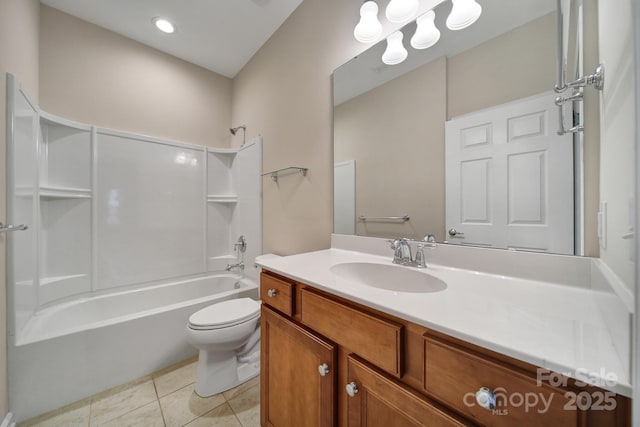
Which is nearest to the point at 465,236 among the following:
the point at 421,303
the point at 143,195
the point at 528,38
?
the point at 421,303

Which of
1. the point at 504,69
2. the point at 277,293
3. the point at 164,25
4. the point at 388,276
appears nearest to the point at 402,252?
the point at 388,276

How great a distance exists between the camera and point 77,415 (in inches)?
50.4

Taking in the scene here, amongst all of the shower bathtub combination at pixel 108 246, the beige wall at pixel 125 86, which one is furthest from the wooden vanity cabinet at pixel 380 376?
the beige wall at pixel 125 86

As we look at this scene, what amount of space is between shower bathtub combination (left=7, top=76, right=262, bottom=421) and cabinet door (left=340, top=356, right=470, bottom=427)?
1557 millimetres

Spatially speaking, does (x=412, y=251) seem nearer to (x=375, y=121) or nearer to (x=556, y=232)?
(x=556, y=232)

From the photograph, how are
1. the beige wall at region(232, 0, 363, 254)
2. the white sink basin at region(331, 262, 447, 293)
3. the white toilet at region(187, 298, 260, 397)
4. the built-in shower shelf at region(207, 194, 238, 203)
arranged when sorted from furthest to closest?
the built-in shower shelf at region(207, 194, 238, 203) < the beige wall at region(232, 0, 363, 254) < the white toilet at region(187, 298, 260, 397) < the white sink basin at region(331, 262, 447, 293)

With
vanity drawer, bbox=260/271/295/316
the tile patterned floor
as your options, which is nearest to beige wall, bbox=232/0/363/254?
vanity drawer, bbox=260/271/295/316

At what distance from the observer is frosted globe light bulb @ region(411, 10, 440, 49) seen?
1041mm

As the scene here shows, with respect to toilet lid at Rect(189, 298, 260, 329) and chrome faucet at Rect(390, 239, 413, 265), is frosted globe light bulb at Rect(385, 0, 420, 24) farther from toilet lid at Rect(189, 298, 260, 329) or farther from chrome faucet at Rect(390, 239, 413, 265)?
toilet lid at Rect(189, 298, 260, 329)

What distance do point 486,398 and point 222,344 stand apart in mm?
1385

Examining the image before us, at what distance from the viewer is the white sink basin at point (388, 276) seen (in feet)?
2.97

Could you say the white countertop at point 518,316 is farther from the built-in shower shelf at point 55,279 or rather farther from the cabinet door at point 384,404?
the built-in shower shelf at point 55,279

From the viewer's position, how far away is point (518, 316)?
0.52 metres

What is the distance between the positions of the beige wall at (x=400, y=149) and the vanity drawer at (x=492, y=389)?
0.62 meters
